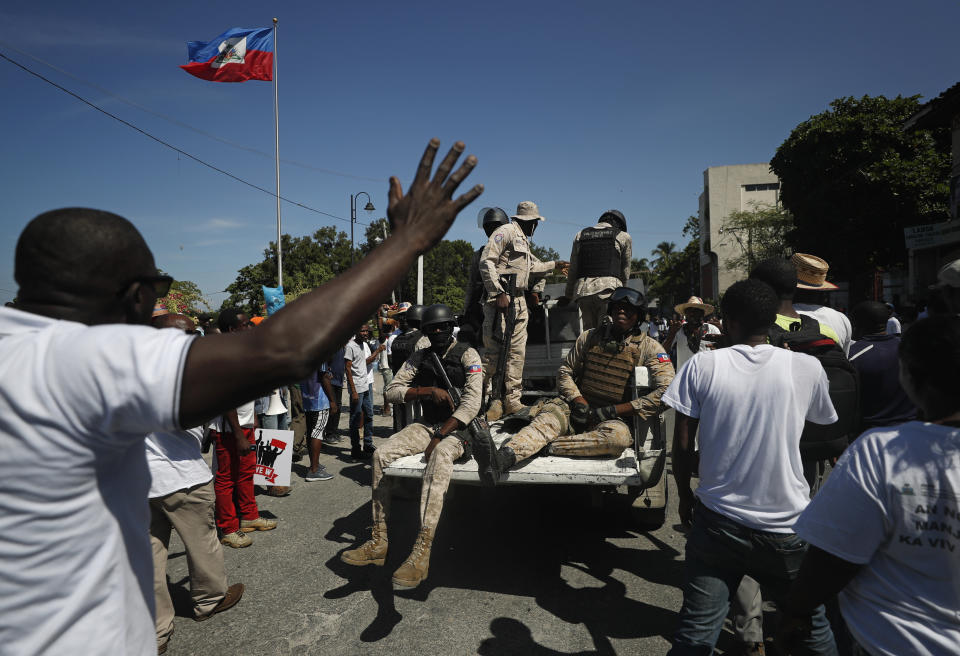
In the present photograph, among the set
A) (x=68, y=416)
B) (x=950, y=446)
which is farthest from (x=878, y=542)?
(x=68, y=416)

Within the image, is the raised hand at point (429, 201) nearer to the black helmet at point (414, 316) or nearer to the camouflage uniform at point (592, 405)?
the camouflage uniform at point (592, 405)

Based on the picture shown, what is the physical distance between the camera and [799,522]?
64.1 inches

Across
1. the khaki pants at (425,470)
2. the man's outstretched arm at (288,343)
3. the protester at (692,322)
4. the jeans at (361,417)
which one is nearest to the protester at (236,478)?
the khaki pants at (425,470)

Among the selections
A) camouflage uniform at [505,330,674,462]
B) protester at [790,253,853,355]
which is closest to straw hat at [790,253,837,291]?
protester at [790,253,853,355]

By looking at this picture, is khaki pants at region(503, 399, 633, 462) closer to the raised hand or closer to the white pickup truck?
the white pickup truck

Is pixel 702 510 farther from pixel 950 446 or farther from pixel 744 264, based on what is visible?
pixel 744 264

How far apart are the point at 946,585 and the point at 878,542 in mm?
167

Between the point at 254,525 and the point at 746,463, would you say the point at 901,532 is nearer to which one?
the point at 746,463

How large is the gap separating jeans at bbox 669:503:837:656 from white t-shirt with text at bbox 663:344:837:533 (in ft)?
0.19

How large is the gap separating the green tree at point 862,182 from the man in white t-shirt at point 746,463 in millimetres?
23475

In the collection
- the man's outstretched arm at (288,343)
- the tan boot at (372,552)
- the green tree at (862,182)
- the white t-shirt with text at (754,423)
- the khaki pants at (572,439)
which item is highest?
the green tree at (862,182)

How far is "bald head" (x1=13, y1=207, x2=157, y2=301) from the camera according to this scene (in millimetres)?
1088

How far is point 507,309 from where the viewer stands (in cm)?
559

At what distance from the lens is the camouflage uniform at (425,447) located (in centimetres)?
378
